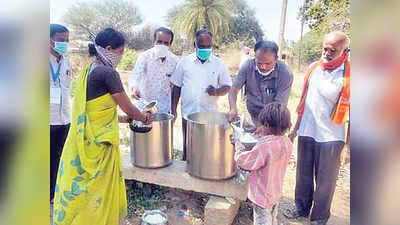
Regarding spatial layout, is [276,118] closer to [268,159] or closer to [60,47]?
[268,159]

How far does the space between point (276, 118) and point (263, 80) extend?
0.82m

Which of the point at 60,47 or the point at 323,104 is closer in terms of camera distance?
the point at 323,104

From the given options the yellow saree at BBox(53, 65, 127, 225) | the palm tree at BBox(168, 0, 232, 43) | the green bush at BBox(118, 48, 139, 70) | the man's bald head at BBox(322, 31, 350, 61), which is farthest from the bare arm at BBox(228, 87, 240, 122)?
the palm tree at BBox(168, 0, 232, 43)

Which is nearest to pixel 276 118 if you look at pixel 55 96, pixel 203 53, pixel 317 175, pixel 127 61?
pixel 317 175

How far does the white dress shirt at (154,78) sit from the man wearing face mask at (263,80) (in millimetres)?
879

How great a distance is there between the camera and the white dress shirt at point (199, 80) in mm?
3270

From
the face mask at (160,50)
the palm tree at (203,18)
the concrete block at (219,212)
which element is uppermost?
the palm tree at (203,18)

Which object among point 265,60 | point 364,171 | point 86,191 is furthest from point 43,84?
point 265,60

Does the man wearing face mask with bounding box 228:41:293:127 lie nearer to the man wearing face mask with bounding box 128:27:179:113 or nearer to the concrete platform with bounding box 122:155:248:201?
the concrete platform with bounding box 122:155:248:201

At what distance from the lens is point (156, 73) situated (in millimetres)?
3443

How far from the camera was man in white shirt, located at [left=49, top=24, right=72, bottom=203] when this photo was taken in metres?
2.82

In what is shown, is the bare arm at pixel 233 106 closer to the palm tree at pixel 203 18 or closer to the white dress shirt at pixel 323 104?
the white dress shirt at pixel 323 104

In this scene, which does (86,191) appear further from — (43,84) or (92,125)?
(43,84)

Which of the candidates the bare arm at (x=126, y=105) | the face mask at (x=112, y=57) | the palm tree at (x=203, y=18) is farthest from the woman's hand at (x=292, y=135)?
the palm tree at (x=203, y=18)
